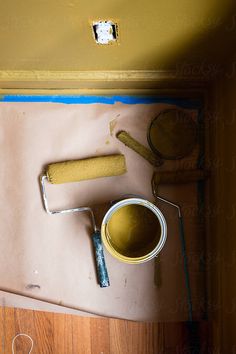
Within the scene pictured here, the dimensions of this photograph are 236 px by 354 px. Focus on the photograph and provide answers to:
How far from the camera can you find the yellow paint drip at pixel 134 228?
107cm

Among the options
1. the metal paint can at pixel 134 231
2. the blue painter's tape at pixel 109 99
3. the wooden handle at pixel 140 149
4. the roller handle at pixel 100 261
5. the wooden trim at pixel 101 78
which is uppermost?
the wooden trim at pixel 101 78

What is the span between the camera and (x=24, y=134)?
1143mm

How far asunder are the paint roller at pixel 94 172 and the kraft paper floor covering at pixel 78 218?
3 centimetres

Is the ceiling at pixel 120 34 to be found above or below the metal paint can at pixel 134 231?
above

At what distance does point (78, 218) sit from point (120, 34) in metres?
0.50

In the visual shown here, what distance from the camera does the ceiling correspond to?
0.78 m

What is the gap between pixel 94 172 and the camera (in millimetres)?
1093

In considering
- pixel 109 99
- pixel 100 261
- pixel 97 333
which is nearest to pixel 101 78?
pixel 109 99

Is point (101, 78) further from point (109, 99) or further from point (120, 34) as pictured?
point (120, 34)

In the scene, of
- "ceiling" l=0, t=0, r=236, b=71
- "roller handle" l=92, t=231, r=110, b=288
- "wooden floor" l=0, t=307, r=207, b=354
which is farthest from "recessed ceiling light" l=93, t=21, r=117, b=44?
"wooden floor" l=0, t=307, r=207, b=354

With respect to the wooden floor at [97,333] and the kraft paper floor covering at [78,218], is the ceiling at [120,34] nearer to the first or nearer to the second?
the kraft paper floor covering at [78,218]

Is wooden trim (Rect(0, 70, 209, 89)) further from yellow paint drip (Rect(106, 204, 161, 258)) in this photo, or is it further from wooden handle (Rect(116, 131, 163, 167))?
yellow paint drip (Rect(106, 204, 161, 258))

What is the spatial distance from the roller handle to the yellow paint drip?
0.20ft

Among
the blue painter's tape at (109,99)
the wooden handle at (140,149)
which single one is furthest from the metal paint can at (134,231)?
the blue painter's tape at (109,99)
